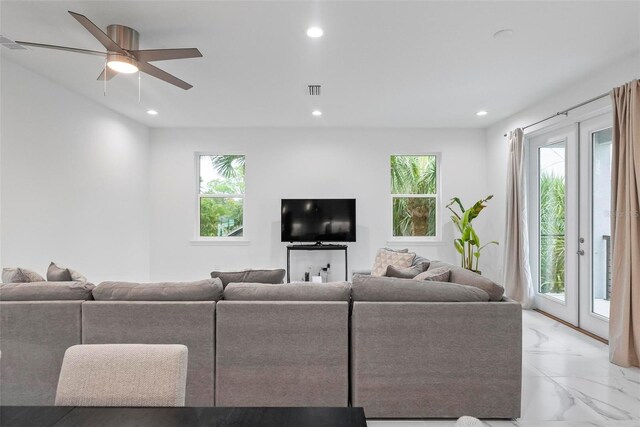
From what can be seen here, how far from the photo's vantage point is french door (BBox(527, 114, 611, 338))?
390 cm

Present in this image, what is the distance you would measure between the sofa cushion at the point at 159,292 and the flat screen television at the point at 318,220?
369 cm

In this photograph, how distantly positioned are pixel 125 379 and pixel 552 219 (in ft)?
16.6

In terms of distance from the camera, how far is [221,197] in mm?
6551

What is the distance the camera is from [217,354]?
2326 mm

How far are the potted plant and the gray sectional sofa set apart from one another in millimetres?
3326

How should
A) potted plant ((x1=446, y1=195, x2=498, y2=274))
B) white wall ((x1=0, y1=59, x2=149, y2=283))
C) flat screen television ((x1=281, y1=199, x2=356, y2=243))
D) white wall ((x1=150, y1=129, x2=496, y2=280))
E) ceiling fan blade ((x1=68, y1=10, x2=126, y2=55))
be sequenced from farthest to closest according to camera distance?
white wall ((x1=150, y1=129, x2=496, y2=280))
flat screen television ((x1=281, y1=199, x2=356, y2=243))
potted plant ((x1=446, y1=195, x2=498, y2=274))
white wall ((x1=0, y1=59, x2=149, y2=283))
ceiling fan blade ((x1=68, y1=10, x2=126, y2=55))

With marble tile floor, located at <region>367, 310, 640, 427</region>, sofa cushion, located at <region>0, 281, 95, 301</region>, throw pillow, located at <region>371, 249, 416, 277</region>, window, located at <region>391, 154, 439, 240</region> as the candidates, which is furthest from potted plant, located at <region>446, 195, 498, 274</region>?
sofa cushion, located at <region>0, 281, 95, 301</region>

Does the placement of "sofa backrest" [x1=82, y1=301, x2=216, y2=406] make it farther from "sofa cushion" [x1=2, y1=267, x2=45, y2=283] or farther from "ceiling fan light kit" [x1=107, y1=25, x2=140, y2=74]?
"ceiling fan light kit" [x1=107, y1=25, x2=140, y2=74]

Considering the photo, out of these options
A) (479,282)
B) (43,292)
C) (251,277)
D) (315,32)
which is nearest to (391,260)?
(479,282)

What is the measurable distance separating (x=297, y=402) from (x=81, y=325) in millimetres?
1429

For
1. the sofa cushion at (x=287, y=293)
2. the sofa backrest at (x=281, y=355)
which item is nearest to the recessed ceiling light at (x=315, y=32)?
the sofa cushion at (x=287, y=293)

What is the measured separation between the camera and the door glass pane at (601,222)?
3.84 meters

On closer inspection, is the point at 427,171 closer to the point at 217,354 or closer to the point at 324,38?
the point at 324,38

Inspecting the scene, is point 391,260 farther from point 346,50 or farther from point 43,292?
point 43,292
